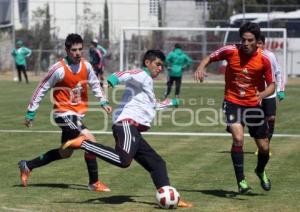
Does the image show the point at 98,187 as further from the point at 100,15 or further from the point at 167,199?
the point at 100,15

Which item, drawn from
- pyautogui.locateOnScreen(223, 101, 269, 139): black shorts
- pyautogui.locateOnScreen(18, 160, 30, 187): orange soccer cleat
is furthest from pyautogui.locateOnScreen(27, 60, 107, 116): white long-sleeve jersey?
pyautogui.locateOnScreen(223, 101, 269, 139): black shorts

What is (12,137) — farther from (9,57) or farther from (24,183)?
(9,57)

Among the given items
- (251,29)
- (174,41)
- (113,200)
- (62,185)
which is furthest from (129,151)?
(174,41)

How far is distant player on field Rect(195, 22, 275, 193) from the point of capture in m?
10.3

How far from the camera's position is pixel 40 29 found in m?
51.1

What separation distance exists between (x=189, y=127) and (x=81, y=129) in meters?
9.63

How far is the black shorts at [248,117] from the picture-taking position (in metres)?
10.4

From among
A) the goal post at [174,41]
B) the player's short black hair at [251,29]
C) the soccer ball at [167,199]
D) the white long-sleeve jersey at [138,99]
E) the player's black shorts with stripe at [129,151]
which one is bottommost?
the goal post at [174,41]

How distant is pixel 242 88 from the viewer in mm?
10422

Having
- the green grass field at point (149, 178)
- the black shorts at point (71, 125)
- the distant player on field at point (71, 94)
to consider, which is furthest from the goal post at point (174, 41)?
the black shorts at point (71, 125)

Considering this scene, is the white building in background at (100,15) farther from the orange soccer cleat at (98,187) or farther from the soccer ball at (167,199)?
the soccer ball at (167,199)

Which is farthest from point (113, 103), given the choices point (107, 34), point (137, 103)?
point (107, 34)

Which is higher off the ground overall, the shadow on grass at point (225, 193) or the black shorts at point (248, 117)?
the black shorts at point (248, 117)

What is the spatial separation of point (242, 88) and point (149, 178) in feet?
6.80
